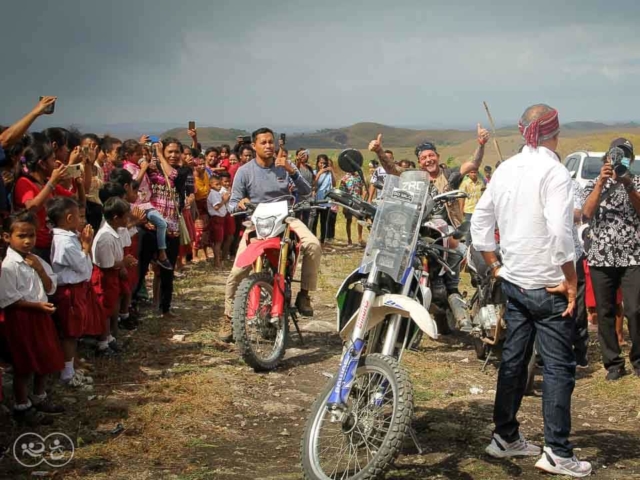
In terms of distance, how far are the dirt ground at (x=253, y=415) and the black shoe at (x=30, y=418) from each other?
0.07 meters

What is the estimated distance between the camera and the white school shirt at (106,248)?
690cm

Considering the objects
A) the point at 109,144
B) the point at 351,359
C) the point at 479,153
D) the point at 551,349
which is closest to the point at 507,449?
the point at 551,349

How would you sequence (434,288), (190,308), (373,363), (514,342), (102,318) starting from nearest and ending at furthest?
(373,363) → (514,342) → (102,318) → (434,288) → (190,308)

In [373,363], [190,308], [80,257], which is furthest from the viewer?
[190,308]

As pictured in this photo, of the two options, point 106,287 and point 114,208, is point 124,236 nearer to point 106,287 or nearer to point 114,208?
point 114,208

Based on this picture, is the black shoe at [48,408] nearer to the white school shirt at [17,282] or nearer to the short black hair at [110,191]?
the white school shirt at [17,282]

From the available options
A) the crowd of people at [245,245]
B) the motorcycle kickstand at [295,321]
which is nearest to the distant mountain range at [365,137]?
the crowd of people at [245,245]

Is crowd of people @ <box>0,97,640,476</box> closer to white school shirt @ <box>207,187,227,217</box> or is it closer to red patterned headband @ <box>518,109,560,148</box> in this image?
red patterned headband @ <box>518,109,560,148</box>

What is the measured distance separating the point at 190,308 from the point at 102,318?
2678mm

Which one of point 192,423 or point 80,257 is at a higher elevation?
point 80,257

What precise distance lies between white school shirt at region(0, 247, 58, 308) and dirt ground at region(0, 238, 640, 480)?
0.80 meters

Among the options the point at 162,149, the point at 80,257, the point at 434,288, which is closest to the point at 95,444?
the point at 80,257

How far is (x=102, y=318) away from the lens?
6.66m

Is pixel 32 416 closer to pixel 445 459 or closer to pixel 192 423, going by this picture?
pixel 192 423
